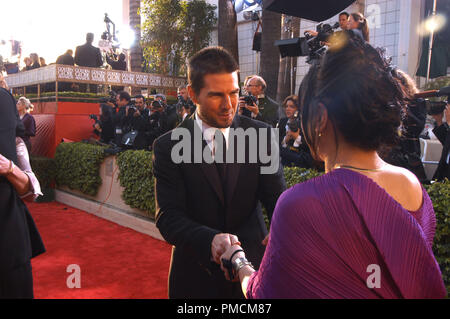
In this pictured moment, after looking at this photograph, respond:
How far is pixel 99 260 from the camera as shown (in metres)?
5.84

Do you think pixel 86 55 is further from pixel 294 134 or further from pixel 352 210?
pixel 352 210

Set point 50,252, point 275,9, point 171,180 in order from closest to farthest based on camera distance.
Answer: point 171,180, point 275,9, point 50,252

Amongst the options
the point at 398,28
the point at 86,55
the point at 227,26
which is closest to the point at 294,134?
the point at 398,28

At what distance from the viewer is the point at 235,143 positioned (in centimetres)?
215

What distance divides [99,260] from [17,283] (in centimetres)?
372

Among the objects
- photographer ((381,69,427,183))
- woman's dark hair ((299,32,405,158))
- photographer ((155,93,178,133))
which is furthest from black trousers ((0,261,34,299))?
photographer ((155,93,178,133))

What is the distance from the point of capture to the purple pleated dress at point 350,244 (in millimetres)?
1070

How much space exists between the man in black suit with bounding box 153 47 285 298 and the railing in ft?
38.4

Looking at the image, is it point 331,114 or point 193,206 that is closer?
point 331,114

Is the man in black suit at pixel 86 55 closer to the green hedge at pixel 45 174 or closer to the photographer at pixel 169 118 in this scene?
the green hedge at pixel 45 174

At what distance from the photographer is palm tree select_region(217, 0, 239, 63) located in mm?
13227
